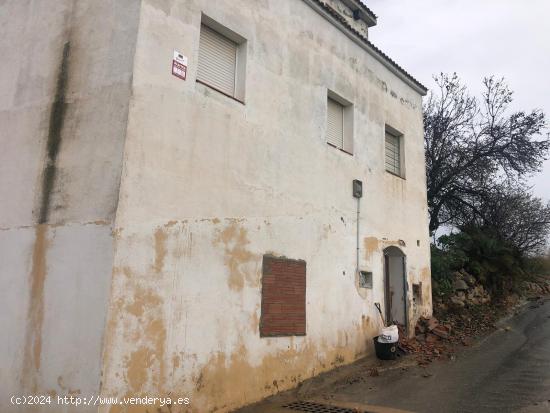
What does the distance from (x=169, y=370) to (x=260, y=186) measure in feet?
10.8

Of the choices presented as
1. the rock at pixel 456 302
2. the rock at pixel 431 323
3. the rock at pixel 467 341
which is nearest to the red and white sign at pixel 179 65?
the rock at pixel 431 323

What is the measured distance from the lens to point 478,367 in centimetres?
956

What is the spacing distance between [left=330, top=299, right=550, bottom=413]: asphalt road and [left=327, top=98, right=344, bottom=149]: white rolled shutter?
16.0 ft

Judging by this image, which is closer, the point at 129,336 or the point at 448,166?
the point at 129,336

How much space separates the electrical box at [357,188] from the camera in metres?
10.4

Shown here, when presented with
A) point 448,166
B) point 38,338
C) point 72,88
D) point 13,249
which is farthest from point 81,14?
point 448,166

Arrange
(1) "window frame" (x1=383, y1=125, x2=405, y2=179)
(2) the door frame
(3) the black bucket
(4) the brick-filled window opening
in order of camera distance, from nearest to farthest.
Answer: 1. (4) the brick-filled window opening
2. (3) the black bucket
3. (2) the door frame
4. (1) "window frame" (x1=383, y1=125, x2=405, y2=179)

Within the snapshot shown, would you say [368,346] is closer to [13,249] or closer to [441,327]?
[441,327]

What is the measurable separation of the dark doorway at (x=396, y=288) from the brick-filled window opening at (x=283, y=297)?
3438 millimetres

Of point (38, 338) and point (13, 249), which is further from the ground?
point (13, 249)

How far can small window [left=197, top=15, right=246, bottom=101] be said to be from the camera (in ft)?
25.5

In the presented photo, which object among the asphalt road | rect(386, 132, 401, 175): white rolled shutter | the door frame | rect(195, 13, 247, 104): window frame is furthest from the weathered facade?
rect(386, 132, 401, 175): white rolled shutter

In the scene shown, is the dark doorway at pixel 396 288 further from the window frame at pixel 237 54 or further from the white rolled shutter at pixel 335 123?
the window frame at pixel 237 54

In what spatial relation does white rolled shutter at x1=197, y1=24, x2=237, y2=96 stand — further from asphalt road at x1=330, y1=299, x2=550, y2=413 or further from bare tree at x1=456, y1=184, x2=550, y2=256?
bare tree at x1=456, y1=184, x2=550, y2=256
